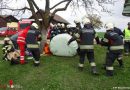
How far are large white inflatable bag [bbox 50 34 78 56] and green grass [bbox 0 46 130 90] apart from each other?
98cm

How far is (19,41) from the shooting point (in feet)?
46.1

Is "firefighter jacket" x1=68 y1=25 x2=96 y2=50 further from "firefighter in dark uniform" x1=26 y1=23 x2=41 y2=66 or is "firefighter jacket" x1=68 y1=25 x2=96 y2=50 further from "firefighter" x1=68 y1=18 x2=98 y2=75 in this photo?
"firefighter in dark uniform" x1=26 y1=23 x2=41 y2=66

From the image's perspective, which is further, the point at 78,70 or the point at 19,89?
the point at 78,70

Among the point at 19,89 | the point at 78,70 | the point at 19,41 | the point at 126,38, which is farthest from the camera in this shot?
the point at 126,38

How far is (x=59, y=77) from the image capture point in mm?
11961

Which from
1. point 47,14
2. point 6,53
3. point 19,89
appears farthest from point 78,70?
point 47,14

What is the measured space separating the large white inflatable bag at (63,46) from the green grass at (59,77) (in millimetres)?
981

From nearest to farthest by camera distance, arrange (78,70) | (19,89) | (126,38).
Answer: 1. (19,89)
2. (78,70)
3. (126,38)

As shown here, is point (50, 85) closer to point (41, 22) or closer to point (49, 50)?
point (49, 50)

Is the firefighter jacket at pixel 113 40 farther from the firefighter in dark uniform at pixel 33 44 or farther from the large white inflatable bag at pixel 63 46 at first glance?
the large white inflatable bag at pixel 63 46

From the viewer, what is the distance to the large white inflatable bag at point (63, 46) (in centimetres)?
1547

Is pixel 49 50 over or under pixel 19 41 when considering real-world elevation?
under

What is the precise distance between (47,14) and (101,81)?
6.77 meters

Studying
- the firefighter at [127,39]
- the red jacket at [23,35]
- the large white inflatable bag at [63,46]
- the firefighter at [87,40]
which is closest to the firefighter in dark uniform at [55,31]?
the large white inflatable bag at [63,46]
